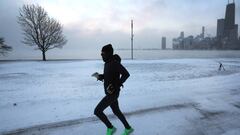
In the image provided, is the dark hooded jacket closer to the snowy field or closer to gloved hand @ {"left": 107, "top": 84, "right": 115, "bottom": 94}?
gloved hand @ {"left": 107, "top": 84, "right": 115, "bottom": 94}

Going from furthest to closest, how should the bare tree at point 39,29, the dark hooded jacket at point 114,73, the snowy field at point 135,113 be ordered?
1. the bare tree at point 39,29
2. the snowy field at point 135,113
3. the dark hooded jacket at point 114,73

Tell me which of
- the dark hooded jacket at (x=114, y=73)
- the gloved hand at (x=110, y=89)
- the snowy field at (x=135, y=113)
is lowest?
the snowy field at (x=135, y=113)

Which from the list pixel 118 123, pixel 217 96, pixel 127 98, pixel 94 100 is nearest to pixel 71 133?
pixel 118 123

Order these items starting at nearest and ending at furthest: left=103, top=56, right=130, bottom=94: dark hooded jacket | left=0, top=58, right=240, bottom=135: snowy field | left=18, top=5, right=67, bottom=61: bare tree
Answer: left=103, top=56, right=130, bottom=94: dark hooded jacket → left=0, top=58, right=240, bottom=135: snowy field → left=18, top=5, right=67, bottom=61: bare tree

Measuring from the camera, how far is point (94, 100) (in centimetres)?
703

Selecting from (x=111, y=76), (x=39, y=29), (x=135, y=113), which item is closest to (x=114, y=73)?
(x=111, y=76)

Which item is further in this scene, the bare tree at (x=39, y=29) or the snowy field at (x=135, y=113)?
the bare tree at (x=39, y=29)

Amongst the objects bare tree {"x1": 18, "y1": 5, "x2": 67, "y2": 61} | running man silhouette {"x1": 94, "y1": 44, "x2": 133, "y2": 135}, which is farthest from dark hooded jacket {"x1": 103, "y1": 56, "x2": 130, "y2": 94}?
bare tree {"x1": 18, "y1": 5, "x2": 67, "y2": 61}

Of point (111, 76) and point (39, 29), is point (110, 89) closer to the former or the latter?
point (111, 76)

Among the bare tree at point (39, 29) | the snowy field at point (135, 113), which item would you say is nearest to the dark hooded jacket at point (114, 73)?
the snowy field at point (135, 113)

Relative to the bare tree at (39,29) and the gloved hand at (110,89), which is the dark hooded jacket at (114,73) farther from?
the bare tree at (39,29)

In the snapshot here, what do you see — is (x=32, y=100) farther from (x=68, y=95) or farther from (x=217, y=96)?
(x=217, y=96)

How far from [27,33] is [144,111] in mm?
34281

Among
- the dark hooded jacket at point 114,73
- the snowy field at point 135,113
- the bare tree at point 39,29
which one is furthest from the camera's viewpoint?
the bare tree at point 39,29
